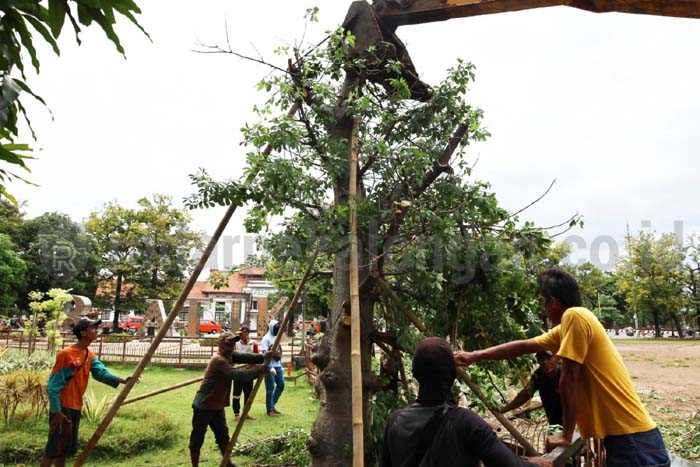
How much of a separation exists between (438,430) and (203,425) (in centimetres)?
421

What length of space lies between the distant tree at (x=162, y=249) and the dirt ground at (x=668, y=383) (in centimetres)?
2558

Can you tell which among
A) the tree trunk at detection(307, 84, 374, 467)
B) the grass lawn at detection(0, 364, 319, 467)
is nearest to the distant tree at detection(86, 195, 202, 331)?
the grass lawn at detection(0, 364, 319, 467)

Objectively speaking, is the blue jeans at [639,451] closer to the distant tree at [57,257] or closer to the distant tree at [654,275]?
the distant tree at [57,257]

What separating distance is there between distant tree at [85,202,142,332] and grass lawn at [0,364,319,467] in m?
18.5

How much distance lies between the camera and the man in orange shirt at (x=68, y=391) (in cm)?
482

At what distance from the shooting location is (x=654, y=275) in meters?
35.1

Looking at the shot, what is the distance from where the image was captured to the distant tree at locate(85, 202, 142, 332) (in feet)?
99.8

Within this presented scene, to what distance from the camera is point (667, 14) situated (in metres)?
3.66

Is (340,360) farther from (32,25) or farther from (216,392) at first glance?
(32,25)

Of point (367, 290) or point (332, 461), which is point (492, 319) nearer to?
point (367, 290)

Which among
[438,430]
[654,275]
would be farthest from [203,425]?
[654,275]

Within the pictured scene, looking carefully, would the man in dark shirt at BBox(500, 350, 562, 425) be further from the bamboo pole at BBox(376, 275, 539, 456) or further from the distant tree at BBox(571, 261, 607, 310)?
the distant tree at BBox(571, 261, 607, 310)

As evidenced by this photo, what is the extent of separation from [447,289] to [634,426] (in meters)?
2.26

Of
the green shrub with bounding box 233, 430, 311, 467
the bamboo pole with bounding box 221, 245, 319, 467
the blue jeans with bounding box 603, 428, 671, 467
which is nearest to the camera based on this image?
the blue jeans with bounding box 603, 428, 671, 467
